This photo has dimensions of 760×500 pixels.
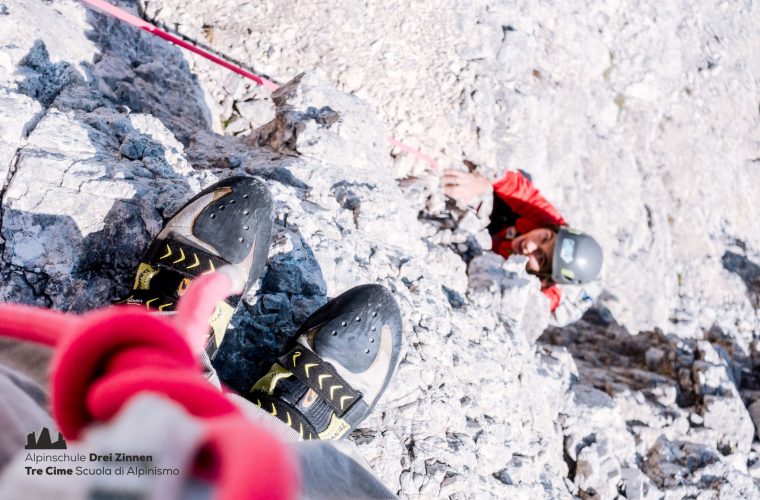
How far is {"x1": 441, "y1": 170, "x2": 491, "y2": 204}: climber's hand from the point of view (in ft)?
15.9

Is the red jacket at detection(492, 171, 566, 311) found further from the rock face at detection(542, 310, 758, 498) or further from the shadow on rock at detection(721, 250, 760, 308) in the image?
the shadow on rock at detection(721, 250, 760, 308)

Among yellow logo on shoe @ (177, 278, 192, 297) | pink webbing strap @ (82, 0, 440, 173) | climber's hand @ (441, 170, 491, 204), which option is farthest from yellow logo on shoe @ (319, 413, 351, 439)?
climber's hand @ (441, 170, 491, 204)

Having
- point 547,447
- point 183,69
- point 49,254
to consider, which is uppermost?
point 183,69

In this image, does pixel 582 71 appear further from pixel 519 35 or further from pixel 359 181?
pixel 359 181

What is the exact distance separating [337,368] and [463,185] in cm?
297

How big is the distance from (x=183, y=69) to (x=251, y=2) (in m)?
0.81

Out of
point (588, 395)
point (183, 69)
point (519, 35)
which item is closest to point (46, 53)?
point (183, 69)

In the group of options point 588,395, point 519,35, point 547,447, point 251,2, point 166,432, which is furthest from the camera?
point 519,35

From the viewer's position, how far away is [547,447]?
3051 mm

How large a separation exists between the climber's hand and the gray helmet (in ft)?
2.85

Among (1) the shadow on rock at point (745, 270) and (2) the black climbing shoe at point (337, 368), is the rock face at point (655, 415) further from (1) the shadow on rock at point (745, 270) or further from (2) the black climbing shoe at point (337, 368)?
(2) the black climbing shoe at point (337, 368)

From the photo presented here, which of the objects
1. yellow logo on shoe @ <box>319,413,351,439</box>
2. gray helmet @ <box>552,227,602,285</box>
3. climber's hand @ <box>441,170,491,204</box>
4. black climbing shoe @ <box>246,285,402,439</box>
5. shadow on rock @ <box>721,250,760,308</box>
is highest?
black climbing shoe @ <box>246,285,402,439</box>

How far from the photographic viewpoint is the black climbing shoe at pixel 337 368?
2.16m

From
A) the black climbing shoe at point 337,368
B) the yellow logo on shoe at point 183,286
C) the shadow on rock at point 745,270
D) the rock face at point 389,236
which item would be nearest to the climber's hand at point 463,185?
the rock face at point 389,236
